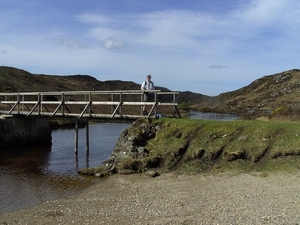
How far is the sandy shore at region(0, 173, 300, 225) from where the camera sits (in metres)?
9.48

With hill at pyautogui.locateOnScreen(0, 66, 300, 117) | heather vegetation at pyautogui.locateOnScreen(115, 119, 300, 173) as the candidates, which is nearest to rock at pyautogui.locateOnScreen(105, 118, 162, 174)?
heather vegetation at pyautogui.locateOnScreen(115, 119, 300, 173)

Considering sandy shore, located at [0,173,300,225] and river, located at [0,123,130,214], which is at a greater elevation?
sandy shore, located at [0,173,300,225]

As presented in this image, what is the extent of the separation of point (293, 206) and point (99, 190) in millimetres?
8091

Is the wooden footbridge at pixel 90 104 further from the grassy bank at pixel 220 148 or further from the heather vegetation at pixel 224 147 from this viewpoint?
the heather vegetation at pixel 224 147

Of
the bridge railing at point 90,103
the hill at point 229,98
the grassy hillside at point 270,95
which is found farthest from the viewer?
the grassy hillside at point 270,95

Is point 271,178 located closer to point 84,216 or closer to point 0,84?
point 84,216

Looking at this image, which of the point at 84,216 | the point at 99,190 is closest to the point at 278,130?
the point at 99,190

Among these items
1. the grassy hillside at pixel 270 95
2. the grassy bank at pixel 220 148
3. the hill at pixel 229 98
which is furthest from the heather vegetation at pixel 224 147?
the grassy hillside at pixel 270 95

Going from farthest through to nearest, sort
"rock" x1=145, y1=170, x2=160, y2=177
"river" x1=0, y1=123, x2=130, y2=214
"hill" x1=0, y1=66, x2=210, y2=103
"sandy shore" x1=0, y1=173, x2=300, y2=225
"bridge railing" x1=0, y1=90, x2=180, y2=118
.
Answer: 1. "hill" x1=0, y1=66, x2=210, y2=103
2. "bridge railing" x1=0, y1=90, x2=180, y2=118
3. "rock" x1=145, y1=170, x2=160, y2=177
4. "river" x1=0, y1=123, x2=130, y2=214
5. "sandy shore" x1=0, y1=173, x2=300, y2=225

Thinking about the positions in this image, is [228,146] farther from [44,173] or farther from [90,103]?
[90,103]

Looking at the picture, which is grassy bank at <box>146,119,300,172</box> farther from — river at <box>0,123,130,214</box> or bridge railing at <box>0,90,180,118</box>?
river at <box>0,123,130,214</box>

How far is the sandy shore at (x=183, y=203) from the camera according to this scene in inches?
373

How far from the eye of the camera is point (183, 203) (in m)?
11.0

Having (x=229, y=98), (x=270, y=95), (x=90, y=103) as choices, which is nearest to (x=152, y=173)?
(x=90, y=103)
